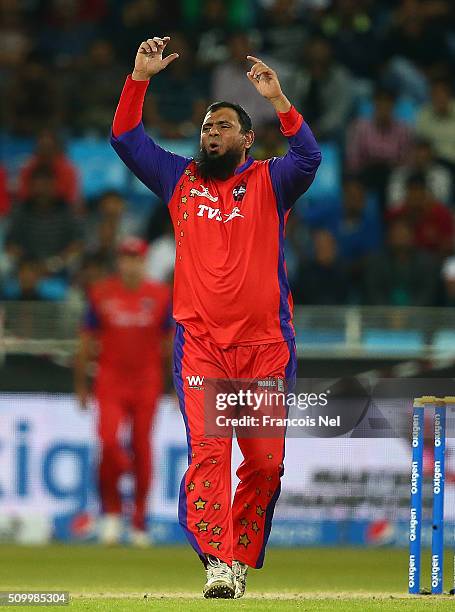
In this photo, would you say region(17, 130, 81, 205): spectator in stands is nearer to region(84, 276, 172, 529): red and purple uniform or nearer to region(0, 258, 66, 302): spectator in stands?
region(0, 258, 66, 302): spectator in stands

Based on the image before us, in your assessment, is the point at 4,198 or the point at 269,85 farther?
the point at 4,198

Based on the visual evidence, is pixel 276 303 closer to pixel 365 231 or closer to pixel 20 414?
pixel 20 414

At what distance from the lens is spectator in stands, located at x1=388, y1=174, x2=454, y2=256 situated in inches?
534

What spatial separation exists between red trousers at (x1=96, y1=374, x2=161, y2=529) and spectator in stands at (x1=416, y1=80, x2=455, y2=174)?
4842 millimetres

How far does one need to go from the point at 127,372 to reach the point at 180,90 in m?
4.75

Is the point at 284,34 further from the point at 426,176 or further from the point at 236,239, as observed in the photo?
the point at 236,239

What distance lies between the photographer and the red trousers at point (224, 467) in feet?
22.3

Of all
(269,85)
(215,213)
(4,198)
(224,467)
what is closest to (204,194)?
(215,213)

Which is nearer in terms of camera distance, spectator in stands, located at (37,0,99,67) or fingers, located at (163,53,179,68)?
fingers, located at (163,53,179,68)

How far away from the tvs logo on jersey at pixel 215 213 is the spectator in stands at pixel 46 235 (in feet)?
21.2

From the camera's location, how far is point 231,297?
694 centimetres

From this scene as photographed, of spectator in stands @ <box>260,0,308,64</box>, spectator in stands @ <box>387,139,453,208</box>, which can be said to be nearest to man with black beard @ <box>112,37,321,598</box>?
spectator in stands @ <box>387,139,453,208</box>

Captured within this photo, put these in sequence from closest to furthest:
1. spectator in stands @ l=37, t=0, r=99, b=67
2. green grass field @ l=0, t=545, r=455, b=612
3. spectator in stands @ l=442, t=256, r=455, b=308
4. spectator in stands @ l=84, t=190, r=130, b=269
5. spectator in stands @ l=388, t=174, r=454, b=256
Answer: green grass field @ l=0, t=545, r=455, b=612, spectator in stands @ l=442, t=256, r=455, b=308, spectator in stands @ l=84, t=190, r=130, b=269, spectator in stands @ l=388, t=174, r=454, b=256, spectator in stands @ l=37, t=0, r=99, b=67

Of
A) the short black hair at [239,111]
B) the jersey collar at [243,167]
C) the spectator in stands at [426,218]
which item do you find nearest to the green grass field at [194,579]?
the jersey collar at [243,167]
